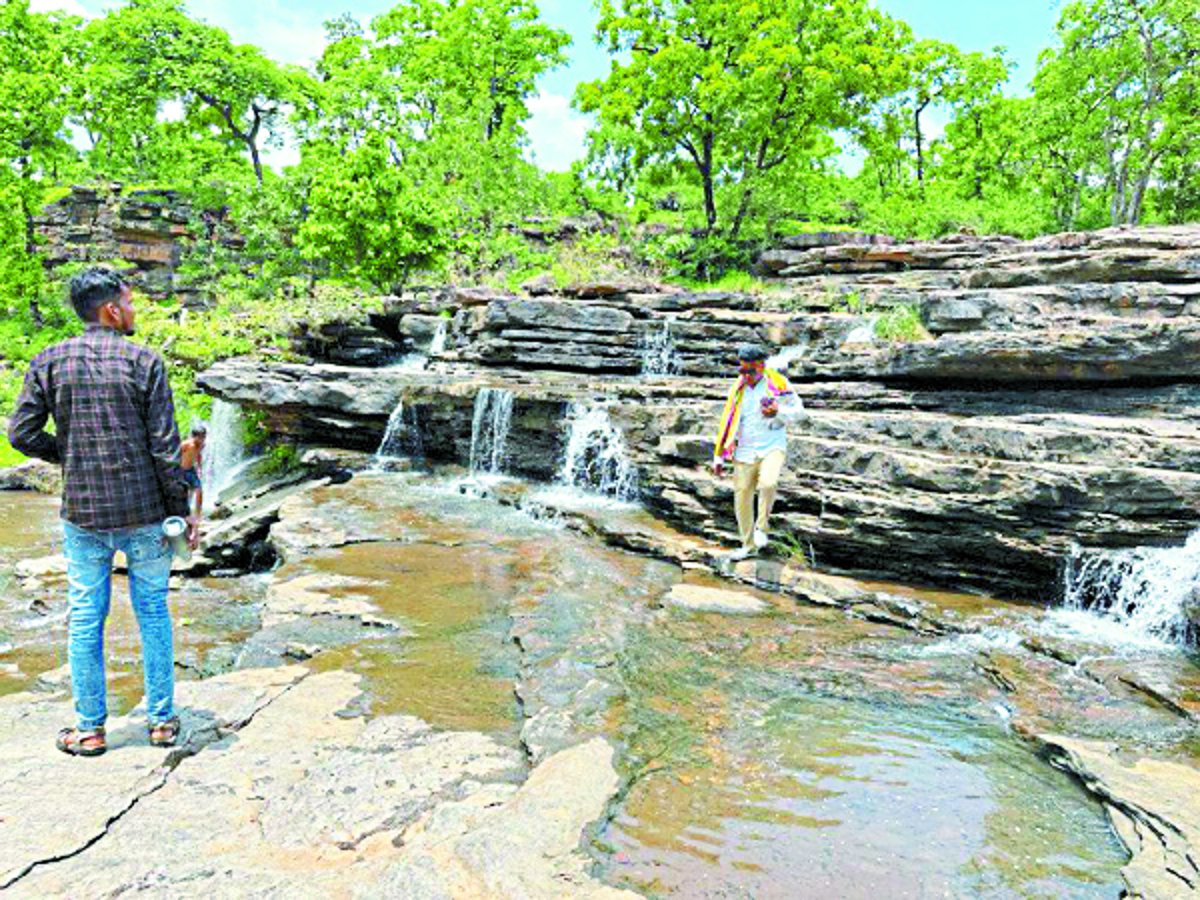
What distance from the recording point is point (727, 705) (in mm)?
4613

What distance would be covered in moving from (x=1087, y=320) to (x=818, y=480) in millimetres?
5109

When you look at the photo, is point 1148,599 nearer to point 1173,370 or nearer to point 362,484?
point 1173,370

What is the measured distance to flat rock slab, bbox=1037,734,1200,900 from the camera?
304cm

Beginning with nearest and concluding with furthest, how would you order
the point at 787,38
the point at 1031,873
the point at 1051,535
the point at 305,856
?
1. the point at 305,856
2. the point at 1031,873
3. the point at 1051,535
4. the point at 787,38

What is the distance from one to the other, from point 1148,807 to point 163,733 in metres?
4.75

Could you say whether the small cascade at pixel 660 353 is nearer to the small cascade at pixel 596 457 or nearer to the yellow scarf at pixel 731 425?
the small cascade at pixel 596 457

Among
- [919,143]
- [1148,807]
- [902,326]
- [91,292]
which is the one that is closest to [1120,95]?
[919,143]

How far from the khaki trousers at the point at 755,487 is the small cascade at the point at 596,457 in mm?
3238

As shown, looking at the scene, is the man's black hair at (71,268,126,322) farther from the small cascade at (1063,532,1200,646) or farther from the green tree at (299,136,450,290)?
the green tree at (299,136,450,290)

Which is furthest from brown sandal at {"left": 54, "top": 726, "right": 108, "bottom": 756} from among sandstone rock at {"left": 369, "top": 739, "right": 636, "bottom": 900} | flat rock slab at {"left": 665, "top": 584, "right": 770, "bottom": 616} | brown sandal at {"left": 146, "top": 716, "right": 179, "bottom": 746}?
flat rock slab at {"left": 665, "top": 584, "right": 770, "bottom": 616}

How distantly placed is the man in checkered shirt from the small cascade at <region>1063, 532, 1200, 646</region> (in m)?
7.25

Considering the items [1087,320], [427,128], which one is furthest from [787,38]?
[1087,320]

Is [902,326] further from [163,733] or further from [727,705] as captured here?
[163,733]

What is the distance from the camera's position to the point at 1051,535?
23.3 feet
